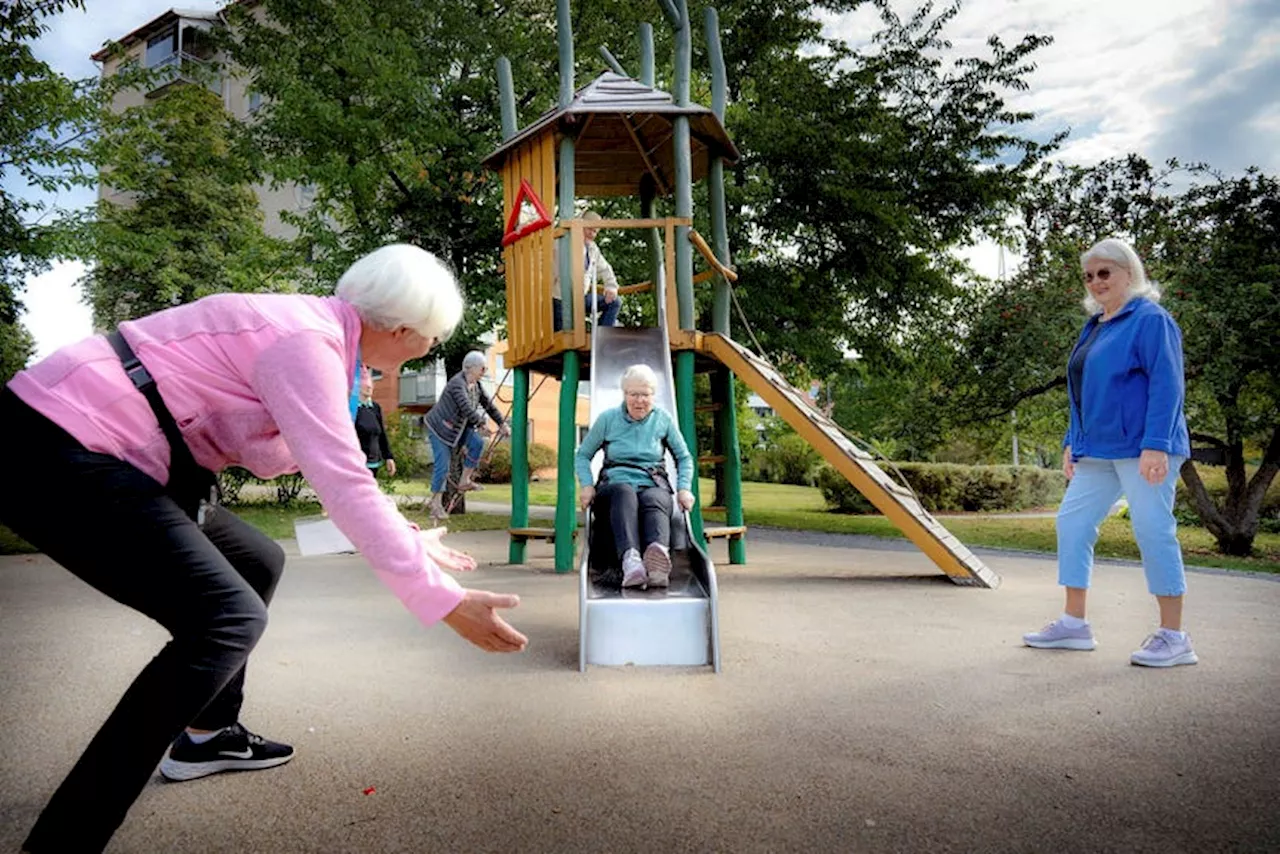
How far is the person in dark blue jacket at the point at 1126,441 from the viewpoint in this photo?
3.95m

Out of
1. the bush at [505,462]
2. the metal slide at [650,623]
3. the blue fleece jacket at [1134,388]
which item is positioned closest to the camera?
the blue fleece jacket at [1134,388]

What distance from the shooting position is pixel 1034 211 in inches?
529

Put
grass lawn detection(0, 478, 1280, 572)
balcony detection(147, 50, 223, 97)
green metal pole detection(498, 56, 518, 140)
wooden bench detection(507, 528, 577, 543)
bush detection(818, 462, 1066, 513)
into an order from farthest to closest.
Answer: bush detection(818, 462, 1066, 513) → balcony detection(147, 50, 223, 97) → grass lawn detection(0, 478, 1280, 572) → green metal pole detection(498, 56, 518, 140) → wooden bench detection(507, 528, 577, 543)

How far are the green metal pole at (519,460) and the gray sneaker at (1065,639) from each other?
15.9 ft

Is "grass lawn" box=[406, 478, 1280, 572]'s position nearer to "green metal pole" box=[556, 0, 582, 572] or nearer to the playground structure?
the playground structure

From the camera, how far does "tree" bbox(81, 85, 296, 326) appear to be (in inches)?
486

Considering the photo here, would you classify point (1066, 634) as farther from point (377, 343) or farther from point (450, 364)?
point (450, 364)

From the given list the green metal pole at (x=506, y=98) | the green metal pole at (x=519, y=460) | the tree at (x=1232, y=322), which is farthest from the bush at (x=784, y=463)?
the green metal pole at (x=519, y=460)

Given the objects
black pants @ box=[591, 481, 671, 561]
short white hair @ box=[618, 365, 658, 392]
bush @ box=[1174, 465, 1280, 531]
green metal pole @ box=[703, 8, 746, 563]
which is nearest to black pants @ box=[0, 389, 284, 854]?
black pants @ box=[591, 481, 671, 561]

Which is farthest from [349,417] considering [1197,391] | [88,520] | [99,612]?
[1197,391]

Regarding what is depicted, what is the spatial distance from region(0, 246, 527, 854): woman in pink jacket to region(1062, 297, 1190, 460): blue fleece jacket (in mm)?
3414

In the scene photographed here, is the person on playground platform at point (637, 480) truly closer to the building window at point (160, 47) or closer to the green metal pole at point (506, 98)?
the green metal pole at point (506, 98)

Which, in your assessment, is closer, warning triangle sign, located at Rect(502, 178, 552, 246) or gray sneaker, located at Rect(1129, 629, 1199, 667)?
gray sneaker, located at Rect(1129, 629, 1199, 667)

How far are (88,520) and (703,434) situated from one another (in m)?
17.6
